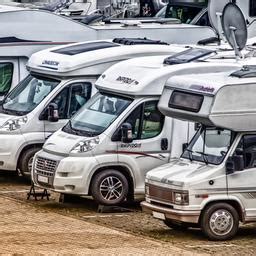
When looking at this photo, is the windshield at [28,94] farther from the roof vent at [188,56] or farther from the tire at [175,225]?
the tire at [175,225]

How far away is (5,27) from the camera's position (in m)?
28.7

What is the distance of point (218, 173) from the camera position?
1958 centimetres

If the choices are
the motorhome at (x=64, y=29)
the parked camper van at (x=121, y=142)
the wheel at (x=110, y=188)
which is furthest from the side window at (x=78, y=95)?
the motorhome at (x=64, y=29)

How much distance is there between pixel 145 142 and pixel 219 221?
3.39m

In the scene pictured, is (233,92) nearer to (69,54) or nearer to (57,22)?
(69,54)

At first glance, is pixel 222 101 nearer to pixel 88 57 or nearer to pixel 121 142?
pixel 121 142

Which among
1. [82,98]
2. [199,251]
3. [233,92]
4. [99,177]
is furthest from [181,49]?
[199,251]

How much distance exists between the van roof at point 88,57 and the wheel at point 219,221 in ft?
18.9

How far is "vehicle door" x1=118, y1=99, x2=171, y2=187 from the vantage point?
884 inches

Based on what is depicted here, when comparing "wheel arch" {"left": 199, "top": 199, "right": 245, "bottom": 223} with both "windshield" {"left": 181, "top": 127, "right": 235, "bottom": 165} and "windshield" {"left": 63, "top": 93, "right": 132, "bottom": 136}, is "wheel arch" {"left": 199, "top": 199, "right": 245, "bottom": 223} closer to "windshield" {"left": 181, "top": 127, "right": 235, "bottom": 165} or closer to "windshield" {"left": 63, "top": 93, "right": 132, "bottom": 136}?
"windshield" {"left": 181, "top": 127, "right": 235, "bottom": 165}

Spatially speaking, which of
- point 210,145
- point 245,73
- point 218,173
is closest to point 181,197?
point 218,173

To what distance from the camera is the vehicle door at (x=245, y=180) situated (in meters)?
19.6

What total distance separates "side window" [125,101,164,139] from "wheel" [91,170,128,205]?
2.48 feet

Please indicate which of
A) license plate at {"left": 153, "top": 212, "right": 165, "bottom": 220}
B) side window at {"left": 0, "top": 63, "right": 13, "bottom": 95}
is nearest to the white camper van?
side window at {"left": 0, "top": 63, "right": 13, "bottom": 95}
